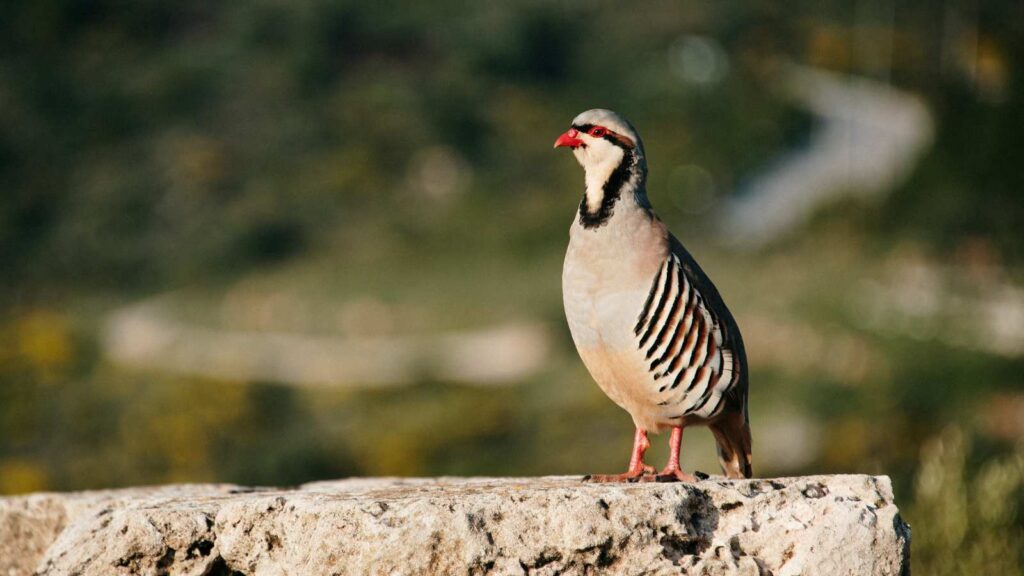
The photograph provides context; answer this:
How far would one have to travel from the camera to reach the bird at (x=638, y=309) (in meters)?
5.88

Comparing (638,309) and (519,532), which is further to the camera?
(638,309)

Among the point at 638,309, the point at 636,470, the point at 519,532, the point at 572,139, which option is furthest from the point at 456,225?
the point at 519,532

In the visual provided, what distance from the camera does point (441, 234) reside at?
1784 inches

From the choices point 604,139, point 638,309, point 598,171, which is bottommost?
point 638,309

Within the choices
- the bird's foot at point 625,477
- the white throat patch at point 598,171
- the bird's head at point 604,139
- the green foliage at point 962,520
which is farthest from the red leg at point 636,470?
the green foliage at point 962,520

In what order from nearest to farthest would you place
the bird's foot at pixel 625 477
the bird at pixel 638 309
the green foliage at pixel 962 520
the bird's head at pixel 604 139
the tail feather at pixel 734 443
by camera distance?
1. the bird's foot at pixel 625 477
2. the bird at pixel 638 309
3. the bird's head at pixel 604 139
4. the tail feather at pixel 734 443
5. the green foliage at pixel 962 520

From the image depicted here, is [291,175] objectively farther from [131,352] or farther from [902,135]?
[902,135]

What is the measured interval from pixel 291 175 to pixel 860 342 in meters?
23.6

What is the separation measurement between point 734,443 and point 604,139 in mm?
1507

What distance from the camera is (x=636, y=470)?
6.01 metres

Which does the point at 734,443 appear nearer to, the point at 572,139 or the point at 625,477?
the point at 625,477

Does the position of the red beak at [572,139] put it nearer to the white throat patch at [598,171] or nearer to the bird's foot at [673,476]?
the white throat patch at [598,171]

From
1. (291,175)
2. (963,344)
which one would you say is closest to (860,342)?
(963,344)

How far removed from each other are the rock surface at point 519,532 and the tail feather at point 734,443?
956 mm
